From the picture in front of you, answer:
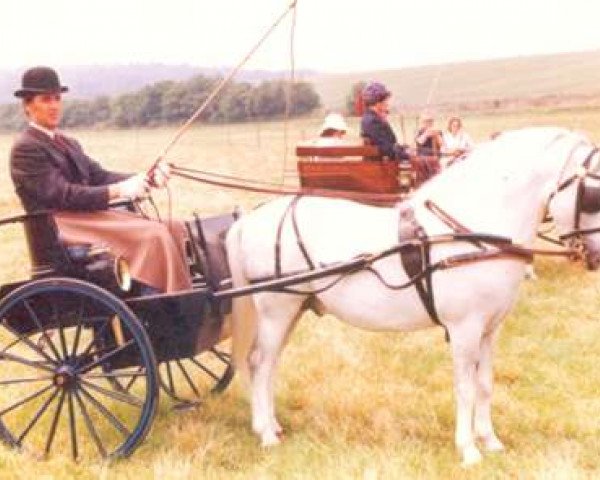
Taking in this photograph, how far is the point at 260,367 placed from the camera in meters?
6.62

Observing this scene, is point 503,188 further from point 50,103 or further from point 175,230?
point 50,103

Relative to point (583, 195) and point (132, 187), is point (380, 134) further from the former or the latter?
point (583, 195)

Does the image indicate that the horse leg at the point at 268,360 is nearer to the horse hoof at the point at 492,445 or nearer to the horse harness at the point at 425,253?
the horse harness at the point at 425,253

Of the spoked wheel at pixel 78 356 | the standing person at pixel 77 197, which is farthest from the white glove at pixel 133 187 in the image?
the spoked wheel at pixel 78 356

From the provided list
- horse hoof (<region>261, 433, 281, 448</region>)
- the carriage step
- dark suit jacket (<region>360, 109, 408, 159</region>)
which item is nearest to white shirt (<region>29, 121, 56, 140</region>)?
the carriage step

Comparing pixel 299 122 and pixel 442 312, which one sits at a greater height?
pixel 442 312

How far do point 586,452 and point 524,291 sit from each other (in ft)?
18.9

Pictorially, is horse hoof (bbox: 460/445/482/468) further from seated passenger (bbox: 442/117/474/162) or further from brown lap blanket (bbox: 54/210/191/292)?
seated passenger (bbox: 442/117/474/162)

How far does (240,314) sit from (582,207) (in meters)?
2.62

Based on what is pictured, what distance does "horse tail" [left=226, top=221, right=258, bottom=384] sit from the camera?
663 centimetres

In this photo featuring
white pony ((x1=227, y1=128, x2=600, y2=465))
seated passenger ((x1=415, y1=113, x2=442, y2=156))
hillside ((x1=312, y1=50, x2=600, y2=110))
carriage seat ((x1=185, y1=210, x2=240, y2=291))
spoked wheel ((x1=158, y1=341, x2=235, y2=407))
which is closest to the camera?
white pony ((x1=227, y1=128, x2=600, y2=465))

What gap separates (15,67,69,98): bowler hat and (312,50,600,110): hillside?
67.5 m

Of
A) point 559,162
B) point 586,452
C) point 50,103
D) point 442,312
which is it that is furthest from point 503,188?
point 50,103

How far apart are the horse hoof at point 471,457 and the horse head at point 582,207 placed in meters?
1.41
